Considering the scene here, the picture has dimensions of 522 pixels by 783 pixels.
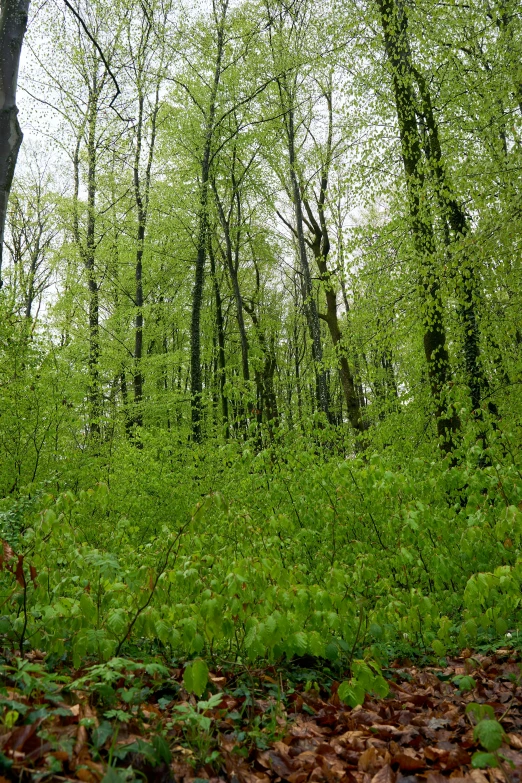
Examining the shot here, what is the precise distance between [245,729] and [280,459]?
4385 mm

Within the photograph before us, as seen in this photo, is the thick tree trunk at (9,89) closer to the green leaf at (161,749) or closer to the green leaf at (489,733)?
the green leaf at (161,749)

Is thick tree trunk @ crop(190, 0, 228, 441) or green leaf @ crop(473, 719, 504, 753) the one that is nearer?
green leaf @ crop(473, 719, 504, 753)

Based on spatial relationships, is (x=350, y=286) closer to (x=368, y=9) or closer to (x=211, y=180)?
(x=368, y=9)

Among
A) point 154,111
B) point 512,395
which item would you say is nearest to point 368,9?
point 512,395

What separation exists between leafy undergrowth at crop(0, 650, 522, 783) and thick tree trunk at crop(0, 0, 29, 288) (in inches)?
130

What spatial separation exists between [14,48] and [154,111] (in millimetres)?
15333

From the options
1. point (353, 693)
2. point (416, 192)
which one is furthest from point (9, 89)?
point (416, 192)

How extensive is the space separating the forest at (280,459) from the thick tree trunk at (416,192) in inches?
2.2

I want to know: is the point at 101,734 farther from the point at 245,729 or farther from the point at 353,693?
the point at 353,693

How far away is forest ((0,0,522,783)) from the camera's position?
272cm

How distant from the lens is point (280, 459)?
7.11 m

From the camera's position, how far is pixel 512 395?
862cm

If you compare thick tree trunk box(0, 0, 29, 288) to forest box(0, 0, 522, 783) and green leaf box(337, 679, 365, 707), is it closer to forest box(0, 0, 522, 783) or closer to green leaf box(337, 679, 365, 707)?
forest box(0, 0, 522, 783)

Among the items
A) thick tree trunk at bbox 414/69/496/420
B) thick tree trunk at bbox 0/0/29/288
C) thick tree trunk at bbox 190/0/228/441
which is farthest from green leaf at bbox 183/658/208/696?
thick tree trunk at bbox 190/0/228/441
